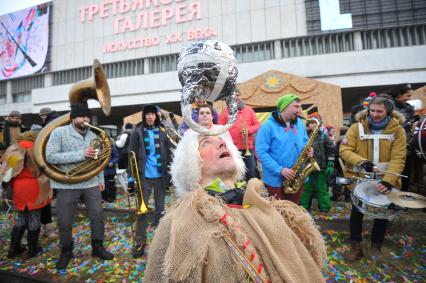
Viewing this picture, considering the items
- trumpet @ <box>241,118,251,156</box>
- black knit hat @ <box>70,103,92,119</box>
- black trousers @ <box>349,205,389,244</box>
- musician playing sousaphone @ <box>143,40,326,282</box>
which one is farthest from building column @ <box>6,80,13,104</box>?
black trousers @ <box>349,205,389,244</box>

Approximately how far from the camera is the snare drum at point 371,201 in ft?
9.32

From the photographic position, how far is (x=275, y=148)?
3611 millimetres

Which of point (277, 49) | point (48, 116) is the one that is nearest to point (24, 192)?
point (48, 116)

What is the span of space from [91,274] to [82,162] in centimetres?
147

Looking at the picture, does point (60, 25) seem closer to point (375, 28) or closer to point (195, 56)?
point (375, 28)

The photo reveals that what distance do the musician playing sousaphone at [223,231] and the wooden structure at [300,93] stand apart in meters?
11.0

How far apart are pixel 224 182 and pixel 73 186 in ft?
9.36

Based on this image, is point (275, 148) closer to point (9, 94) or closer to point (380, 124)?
point (380, 124)

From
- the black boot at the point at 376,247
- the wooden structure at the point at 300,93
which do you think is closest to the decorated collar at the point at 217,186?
the black boot at the point at 376,247

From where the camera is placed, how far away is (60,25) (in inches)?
1097

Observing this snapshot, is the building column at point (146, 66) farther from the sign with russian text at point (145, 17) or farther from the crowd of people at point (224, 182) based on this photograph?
the crowd of people at point (224, 182)

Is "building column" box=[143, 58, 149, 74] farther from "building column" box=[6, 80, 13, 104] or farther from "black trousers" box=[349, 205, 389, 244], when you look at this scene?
"black trousers" box=[349, 205, 389, 244]

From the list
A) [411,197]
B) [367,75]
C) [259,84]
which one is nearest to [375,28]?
[367,75]

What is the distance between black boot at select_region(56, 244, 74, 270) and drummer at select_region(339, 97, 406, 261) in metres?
3.67
